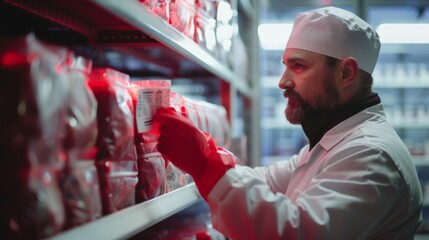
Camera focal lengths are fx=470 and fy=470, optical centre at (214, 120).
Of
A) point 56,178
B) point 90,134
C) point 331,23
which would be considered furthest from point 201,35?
point 56,178

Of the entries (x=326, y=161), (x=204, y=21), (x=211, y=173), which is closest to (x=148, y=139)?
(x=211, y=173)

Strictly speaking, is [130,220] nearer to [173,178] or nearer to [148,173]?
[148,173]

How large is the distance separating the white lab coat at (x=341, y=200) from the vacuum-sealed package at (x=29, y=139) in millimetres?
612

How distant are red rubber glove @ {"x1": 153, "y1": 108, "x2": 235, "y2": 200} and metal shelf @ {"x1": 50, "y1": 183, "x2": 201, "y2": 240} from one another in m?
0.10

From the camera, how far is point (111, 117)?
2.94 ft

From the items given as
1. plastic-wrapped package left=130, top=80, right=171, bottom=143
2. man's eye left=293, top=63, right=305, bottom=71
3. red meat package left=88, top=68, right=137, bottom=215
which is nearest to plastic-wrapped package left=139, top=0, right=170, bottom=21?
plastic-wrapped package left=130, top=80, right=171, bottom=143

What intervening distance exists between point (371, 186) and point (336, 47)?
0.61m

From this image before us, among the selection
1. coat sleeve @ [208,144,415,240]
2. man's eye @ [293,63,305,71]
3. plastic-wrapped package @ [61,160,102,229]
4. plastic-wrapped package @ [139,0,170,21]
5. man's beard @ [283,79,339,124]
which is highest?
plastic-wrapped package @ [139,0,170,21]

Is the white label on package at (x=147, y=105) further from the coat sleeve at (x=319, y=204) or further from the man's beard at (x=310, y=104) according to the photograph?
the man's beard at (x=310, y=104)

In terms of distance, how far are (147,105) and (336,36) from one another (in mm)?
906

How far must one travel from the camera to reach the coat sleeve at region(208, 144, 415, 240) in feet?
3.96

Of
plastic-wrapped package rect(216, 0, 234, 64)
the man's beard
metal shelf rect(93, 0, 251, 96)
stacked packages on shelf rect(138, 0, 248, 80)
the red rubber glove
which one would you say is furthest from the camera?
plastic-wrapped package rect(216, 0, 234, 64)

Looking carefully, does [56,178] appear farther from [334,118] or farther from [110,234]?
[334,118]

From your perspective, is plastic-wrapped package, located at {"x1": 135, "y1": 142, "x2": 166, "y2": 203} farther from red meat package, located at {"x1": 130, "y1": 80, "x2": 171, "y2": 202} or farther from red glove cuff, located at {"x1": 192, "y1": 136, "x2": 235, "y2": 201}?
red glove cuff, located at {"x1": 192, "y1": 136, "x2": 235, "y2": 201}
